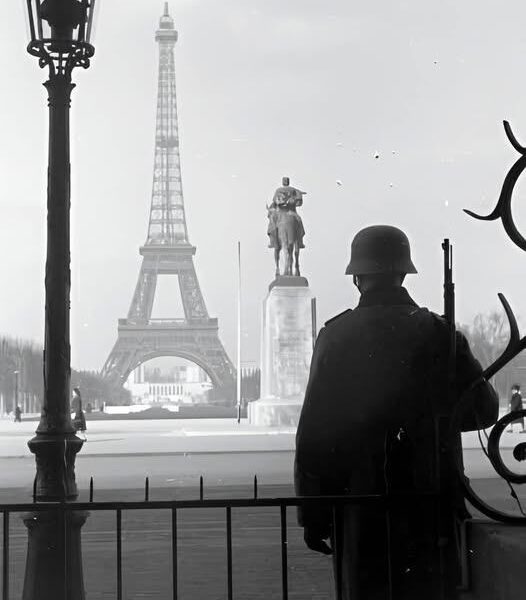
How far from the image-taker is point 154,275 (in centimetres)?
6419

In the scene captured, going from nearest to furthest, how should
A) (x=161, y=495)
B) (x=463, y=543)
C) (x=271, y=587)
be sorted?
(x=463, y=543) → (x=271, y=587) → (x=161, y=495)

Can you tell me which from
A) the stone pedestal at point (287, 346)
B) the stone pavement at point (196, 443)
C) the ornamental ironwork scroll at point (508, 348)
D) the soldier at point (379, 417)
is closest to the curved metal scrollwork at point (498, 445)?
the ornamental ironwork scroll at point (508, 348)

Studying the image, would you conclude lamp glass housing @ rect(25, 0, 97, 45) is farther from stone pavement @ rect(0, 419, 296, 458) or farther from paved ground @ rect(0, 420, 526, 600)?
stone pavement @ rect(0, 419, 296, 458)

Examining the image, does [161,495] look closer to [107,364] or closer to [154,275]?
[107,364]

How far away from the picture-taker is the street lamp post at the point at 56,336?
188 inches

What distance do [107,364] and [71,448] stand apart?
55.4 metres

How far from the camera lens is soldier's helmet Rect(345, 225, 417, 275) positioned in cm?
318

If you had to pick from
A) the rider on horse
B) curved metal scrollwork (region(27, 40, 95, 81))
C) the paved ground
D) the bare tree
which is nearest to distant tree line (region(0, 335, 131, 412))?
the bare tree

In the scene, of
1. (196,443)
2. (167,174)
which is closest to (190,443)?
(196,443)

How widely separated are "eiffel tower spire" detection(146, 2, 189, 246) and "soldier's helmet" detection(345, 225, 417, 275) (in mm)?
62255

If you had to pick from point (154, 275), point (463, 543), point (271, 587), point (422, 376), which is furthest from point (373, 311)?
point (154, 275)

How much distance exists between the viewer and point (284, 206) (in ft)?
98.2

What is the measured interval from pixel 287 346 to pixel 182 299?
3457 cm

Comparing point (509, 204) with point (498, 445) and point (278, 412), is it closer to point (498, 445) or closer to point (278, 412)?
point (498, 445)
